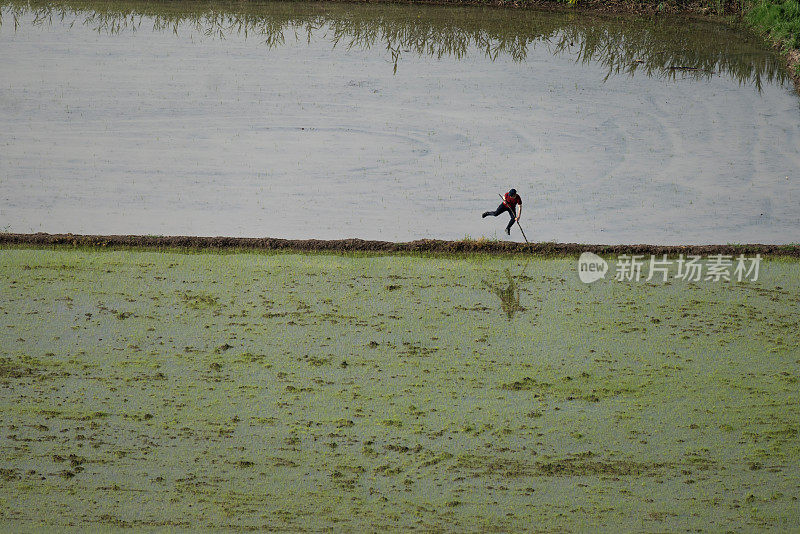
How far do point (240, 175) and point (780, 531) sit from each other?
4.05 metres

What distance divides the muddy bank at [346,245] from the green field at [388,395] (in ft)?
0.24

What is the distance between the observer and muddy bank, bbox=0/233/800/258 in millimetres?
4910

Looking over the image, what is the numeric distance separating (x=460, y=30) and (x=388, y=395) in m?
5.90

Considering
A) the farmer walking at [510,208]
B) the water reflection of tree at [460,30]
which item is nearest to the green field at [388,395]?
the farmer walking at [510,208]

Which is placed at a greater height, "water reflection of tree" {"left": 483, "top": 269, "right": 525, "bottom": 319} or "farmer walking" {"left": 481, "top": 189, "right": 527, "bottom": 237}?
"farmer walking" {"left": 481, "top": 189, "right": 527, "bottom": 237}

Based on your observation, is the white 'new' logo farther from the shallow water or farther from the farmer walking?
the farmer walking

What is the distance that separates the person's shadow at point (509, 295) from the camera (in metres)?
4.41

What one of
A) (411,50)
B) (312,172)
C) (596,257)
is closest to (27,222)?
(312,172)

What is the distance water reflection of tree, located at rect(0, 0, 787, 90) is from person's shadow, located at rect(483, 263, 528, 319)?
3.83 meters

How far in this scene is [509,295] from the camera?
4559 millimetres

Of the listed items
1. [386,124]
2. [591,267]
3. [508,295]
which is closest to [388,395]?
[508,295]

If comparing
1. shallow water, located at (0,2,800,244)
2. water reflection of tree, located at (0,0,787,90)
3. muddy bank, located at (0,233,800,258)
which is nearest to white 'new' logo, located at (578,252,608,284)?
muddy bank, located at (0,233,800,258)

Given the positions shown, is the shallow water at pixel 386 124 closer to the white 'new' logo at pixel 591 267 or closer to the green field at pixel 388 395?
the white 'new' logo at pixel 591 267

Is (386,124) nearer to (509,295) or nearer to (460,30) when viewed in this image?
(509,295)
